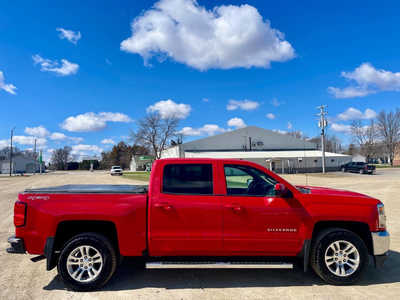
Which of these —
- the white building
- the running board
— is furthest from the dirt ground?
the white building

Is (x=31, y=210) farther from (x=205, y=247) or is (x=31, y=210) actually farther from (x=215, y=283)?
(x=215, y=283)

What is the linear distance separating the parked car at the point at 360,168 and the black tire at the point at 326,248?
39813 millimetres

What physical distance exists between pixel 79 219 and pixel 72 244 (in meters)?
0.38

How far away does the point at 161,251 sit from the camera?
12.9 ft

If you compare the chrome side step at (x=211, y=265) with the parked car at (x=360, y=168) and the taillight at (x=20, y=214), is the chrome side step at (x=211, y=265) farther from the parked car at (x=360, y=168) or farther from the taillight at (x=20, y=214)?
the parked car at (x=360, y=168)

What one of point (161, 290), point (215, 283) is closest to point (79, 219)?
point (161, 290)

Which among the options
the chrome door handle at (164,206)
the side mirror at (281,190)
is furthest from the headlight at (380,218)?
the chrome door handle at (164,206)

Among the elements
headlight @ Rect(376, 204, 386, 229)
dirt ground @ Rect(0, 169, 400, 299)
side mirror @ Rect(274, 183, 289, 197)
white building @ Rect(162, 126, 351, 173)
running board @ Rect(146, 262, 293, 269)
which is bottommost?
dirt ground @ Rect(0, 169, 400, 299)

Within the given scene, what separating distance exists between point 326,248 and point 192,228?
2.01m

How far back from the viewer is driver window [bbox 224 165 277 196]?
414 cm

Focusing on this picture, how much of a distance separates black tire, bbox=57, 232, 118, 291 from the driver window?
1943 mm

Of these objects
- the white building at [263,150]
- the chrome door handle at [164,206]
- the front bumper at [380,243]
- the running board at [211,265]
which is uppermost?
Answer: the white building at [263,150]

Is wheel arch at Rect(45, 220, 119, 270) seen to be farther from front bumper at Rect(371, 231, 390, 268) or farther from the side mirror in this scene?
front bumper at Rect(371, 231, 390, 268)

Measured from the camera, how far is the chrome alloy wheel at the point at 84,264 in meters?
3.91
